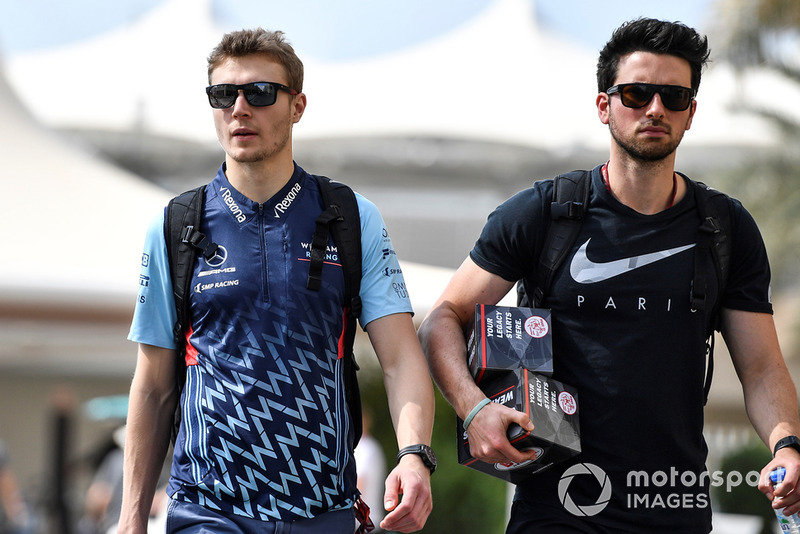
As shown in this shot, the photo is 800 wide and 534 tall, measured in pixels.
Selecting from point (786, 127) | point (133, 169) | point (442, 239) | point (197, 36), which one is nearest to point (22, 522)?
point (786, 127)

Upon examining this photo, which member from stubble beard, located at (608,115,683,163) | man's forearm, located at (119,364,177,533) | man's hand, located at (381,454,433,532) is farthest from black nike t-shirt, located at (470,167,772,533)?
man's forearm, located at (119,364,177,533)

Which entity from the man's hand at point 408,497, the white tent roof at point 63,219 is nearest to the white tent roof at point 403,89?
the white tent roof at point 63,219

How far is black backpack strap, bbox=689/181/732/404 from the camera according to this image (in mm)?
3348

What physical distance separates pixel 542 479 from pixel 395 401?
57 cm

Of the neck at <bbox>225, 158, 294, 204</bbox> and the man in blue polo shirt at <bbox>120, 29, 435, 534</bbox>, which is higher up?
the neck at <bbox>225, 158, 294, 204</bbox>

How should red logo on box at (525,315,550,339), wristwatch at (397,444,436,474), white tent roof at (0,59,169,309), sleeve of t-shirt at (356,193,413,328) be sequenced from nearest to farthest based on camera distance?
wristwatch at (397,444,436,474)
sleeve of t-shirt at (356,193,413,328)
red logo on box at (525,315,550,339)
white tent roof at (0,59,169,309)

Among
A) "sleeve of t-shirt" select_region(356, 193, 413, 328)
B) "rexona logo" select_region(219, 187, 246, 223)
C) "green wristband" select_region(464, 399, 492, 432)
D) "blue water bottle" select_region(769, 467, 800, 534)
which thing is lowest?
"blue water bottle" select_region(769, 467, 800, 534)

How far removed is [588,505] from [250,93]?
1.63 meters

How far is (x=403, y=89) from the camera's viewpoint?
32.9 meters

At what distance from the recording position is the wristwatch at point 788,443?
327cm

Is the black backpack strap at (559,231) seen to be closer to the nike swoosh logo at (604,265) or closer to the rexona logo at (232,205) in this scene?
the nike swoosh logo at (604,265)

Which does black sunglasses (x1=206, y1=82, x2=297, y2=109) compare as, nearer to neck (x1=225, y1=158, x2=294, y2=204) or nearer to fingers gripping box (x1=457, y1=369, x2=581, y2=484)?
neck (x1=225, y1=158, x2=294, y2=204)

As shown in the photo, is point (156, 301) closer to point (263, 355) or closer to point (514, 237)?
point (263, 355)

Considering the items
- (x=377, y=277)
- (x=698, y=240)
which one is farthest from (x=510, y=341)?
(x=698, y=240)
